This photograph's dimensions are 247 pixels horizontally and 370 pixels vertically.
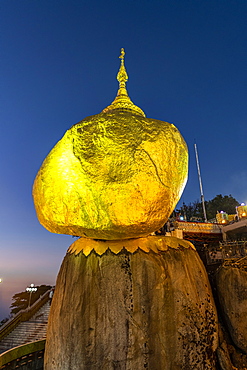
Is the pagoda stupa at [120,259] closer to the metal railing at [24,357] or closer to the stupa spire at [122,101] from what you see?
the stupa spire at [122,101]

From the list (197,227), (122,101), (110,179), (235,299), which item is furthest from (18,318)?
(122,101)

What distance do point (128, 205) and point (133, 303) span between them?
192 cm

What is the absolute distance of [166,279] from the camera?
471 centimetres

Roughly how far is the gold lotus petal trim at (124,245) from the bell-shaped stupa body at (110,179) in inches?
13.8

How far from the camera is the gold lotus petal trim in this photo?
15.8 ft

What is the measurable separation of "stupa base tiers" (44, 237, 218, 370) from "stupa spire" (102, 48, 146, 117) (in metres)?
3.56

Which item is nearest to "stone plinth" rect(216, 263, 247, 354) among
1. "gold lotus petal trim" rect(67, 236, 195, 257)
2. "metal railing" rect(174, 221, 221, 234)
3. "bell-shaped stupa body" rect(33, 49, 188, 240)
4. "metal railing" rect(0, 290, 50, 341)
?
"gold lotus petal trim" rect(67, 236, 195, 257)

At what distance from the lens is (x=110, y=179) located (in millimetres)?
4336

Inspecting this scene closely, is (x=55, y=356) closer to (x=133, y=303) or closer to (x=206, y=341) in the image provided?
(x=133, y=303)

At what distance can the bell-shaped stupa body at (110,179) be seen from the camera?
4.33 m

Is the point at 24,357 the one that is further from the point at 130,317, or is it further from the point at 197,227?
the point at 197,227

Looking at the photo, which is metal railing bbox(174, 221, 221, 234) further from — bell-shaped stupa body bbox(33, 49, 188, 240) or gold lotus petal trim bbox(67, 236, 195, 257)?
bell-shaped stupa body bbox(33, 49, 188, 240)

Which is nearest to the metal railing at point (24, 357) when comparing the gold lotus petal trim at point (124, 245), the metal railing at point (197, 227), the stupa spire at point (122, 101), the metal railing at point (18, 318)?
the gold lotus petal trim at point (124, 245)

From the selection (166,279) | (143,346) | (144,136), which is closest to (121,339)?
(143,346)
